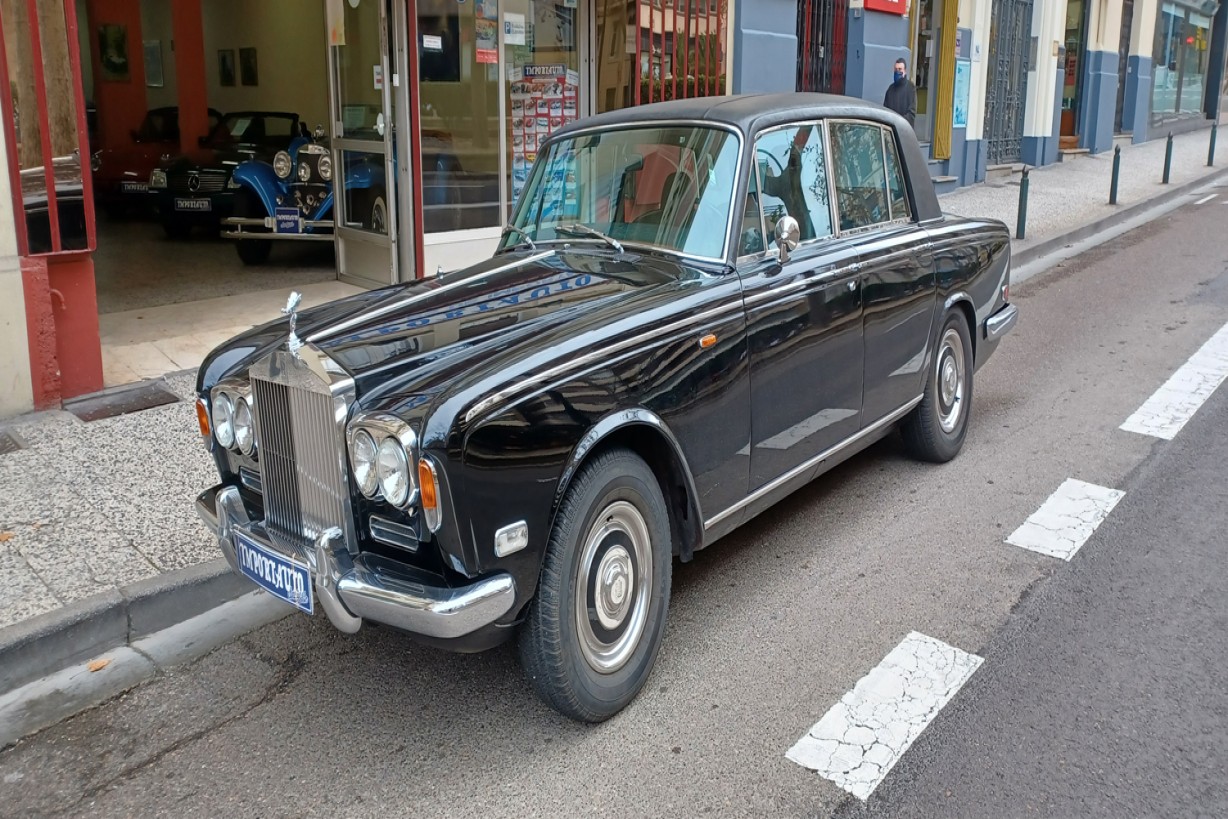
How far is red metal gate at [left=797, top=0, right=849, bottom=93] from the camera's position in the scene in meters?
14.1

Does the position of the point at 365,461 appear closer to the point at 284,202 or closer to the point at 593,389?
the point at 593,389

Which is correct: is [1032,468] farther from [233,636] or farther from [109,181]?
[109,181]

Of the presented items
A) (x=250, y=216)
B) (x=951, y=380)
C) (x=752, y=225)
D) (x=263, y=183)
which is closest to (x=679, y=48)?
(x=263, y=183)

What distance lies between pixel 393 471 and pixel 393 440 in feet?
0.31

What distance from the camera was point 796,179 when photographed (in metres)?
4.68

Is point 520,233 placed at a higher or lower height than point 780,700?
higher

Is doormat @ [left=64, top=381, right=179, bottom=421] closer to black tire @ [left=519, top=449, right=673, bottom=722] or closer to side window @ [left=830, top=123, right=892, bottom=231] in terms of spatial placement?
black tire @ [left=519, top=449, right=673, bottom=722]

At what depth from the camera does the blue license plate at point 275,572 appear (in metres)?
3.32

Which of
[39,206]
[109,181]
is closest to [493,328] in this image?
[39,206]

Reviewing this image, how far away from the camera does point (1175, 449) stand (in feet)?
19.7

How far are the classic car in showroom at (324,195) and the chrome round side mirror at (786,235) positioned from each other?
576 centimetres

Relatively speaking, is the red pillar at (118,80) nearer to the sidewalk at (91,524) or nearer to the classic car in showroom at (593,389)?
the sidewalk at (91,524)

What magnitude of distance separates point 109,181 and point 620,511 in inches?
546

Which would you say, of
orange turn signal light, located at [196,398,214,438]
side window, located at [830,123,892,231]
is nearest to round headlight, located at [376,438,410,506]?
orange turn signal light, located at [196,398,214,438]
